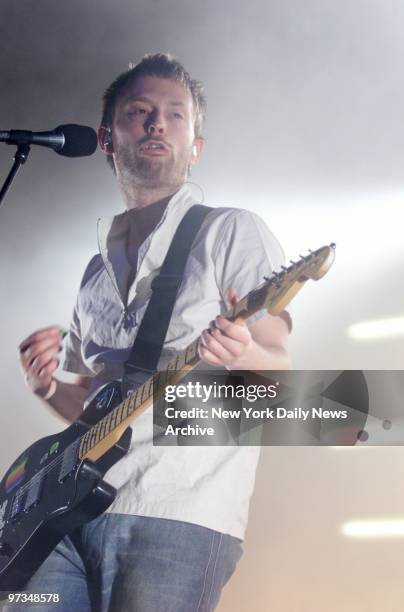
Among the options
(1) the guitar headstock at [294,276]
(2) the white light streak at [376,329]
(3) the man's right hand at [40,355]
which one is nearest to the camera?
(1) the guitar headstock at [294,276]

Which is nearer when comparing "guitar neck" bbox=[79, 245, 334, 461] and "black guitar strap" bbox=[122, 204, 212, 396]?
"guitar neck" bbox=[79, 245, 334, 461]

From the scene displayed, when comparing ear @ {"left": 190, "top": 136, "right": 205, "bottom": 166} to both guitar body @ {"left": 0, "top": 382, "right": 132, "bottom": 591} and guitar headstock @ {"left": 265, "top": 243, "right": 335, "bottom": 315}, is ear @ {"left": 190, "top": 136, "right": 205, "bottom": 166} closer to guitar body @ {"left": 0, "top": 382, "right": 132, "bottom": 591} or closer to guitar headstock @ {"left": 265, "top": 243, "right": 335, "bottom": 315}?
guitar headstock @ {"left": 265, "top": 243, "right": 335, "bottom": 315}

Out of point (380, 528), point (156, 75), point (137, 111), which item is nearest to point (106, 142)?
point (137, 111)

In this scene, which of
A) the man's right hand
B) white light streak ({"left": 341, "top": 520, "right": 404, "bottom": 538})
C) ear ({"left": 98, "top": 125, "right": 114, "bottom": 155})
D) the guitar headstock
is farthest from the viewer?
ear ({"left": 98, "top": 125, "right": 114, "bottom": 155})

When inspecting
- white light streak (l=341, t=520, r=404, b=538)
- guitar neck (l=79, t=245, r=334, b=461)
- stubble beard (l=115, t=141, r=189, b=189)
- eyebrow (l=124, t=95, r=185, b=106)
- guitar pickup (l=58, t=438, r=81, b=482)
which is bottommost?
white light streak (l=341, t=520, r=404, b=538)

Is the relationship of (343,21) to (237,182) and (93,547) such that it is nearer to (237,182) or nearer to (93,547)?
(237,182)

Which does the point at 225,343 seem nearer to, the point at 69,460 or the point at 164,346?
the point at 164,346

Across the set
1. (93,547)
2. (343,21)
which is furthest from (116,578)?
(343,21)

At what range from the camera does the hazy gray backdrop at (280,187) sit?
177 centimetres

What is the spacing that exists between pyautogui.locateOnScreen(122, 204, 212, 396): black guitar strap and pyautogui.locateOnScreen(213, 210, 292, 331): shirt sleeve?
0.31 feet

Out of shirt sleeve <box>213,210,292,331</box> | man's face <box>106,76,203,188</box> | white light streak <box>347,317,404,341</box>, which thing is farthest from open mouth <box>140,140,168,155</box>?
white light streak <box>347,317,404,341</box>

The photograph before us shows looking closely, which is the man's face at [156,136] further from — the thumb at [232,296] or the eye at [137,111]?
the thumb at [232,296]

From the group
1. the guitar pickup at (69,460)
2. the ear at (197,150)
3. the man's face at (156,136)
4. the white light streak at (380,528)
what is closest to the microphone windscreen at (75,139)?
the man's face at (156,136)

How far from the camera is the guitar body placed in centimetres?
178
